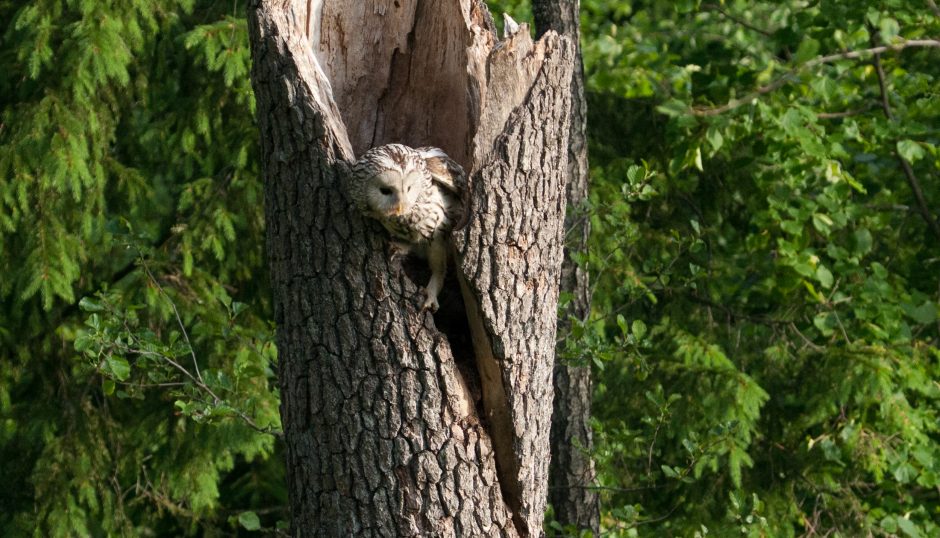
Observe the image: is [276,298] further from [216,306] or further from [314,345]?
[216,306]

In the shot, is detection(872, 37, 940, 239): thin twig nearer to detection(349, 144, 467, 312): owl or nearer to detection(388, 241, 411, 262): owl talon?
detection(349, 144, 467, 312): owl

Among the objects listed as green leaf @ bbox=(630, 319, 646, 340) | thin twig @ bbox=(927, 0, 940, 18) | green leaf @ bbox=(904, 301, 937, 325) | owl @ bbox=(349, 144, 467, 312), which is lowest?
green leaf @ bbox=(904, 301, 937, 325)

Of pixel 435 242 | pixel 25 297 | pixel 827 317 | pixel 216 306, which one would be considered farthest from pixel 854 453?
pixel 25 297

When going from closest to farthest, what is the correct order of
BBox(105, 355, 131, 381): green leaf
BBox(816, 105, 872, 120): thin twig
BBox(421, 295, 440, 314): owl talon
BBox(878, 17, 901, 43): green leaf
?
BBox(421, 295, 440, 314): owl talon → BBox(105, 355, 131, 381): green leaf → BBox(878, 17, 901, 43): green leaf → BBox(816, 105, 872, 120): thin twig

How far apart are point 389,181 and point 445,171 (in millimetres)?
249

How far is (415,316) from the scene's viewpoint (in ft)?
9.53

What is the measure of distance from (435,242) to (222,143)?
3265 mm

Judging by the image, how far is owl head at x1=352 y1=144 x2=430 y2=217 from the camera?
2764 mm

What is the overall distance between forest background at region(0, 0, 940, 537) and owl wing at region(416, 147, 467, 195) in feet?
6.22

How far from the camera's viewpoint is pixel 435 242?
9.57ft

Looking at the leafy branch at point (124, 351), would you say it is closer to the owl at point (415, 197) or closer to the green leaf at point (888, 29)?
the owl at point (415, 197)

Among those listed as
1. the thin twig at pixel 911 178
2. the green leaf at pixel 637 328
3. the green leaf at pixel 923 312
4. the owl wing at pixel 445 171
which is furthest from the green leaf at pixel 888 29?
the owl wing at pixel 445 171

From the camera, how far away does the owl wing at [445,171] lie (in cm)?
294

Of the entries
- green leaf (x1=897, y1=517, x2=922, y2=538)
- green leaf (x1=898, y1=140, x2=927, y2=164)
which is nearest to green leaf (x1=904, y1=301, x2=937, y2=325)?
green leaf (x1=898, y1=140, x2=927, y2=164)
